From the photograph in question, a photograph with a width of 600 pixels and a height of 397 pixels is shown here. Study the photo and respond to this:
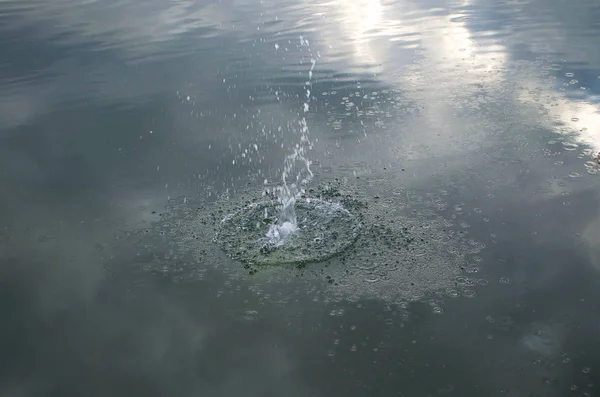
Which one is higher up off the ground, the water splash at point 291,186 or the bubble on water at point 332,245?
the water splash at point 291,186

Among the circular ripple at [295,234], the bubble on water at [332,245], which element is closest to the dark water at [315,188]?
the bubble on water at [332,245]

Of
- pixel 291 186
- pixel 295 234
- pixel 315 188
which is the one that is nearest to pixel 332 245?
pixel 295 234

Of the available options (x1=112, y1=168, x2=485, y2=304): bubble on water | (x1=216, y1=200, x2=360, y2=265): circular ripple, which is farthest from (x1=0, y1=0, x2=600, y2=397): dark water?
(x1=216, y1=200, x2=360, y2=265): circular ripple

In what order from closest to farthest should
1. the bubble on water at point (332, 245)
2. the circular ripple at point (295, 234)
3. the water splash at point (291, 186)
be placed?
the bubble on water at point (332, 245)
the circular ripple at point (295, 234)
the water splash at point (291, 186)

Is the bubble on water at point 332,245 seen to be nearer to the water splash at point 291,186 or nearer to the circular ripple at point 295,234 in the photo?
the circular ripple at point 295,234

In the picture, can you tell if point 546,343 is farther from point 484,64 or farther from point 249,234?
point 484,64

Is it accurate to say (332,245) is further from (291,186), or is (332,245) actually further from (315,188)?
(291,186)

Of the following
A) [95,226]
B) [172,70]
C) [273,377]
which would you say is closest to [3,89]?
[172,70]
